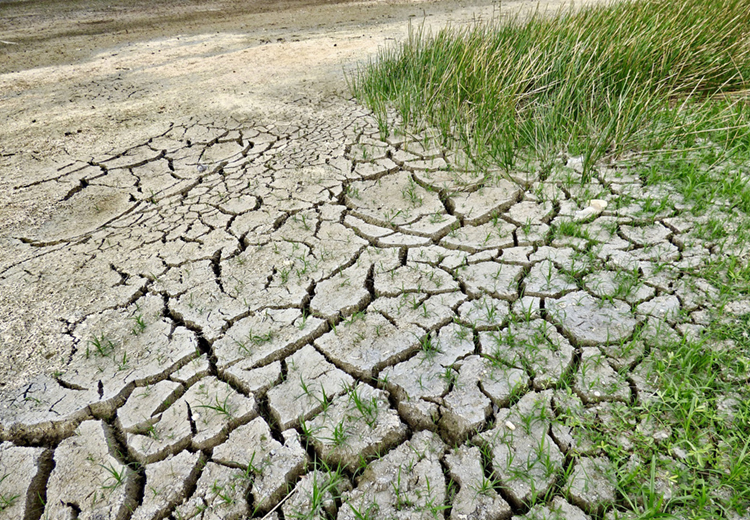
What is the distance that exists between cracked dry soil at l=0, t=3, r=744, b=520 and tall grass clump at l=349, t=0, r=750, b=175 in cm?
29

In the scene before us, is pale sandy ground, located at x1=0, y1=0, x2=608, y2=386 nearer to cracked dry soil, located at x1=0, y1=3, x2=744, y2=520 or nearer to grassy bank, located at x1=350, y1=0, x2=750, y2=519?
cracked dry soil, located at x1=0, y1=3, x2=744, y2=520

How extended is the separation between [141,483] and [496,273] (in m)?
1.67

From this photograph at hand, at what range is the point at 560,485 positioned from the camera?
5.10 ft

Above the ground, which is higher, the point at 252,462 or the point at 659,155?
the point at 659,155

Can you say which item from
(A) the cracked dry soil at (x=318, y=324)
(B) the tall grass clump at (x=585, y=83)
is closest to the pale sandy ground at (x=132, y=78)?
(A) the cracked dry soil at (x=318, y=324)

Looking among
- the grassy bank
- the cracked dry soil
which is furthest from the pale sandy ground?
the grassy bank

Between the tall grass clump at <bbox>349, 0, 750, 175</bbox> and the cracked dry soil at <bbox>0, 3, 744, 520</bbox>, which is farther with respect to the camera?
the tall grass clump at <bbox>349, 0, 750, 175</bbox>

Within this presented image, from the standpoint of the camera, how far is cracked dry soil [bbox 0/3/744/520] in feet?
5.32

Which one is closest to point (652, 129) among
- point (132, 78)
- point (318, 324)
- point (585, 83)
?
point (585, 83)

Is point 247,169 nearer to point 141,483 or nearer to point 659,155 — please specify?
point 141,483

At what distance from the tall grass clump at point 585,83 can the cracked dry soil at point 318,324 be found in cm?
29

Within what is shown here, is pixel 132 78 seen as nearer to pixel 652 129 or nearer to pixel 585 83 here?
pixel 585 83

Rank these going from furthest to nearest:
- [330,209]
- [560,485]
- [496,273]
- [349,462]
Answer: [330,209] < [496,273] < [349,462] < [560,485]

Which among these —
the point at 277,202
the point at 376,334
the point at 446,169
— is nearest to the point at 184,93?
the point at 277,202
